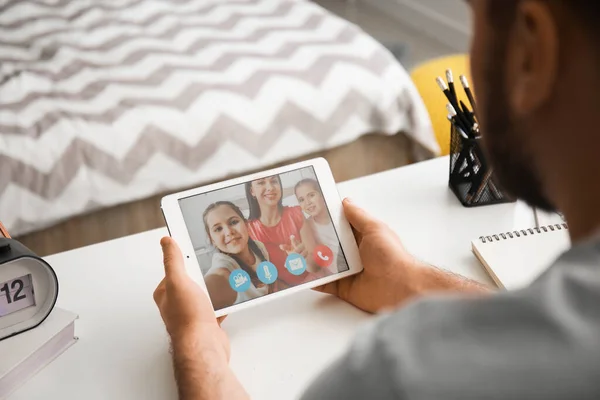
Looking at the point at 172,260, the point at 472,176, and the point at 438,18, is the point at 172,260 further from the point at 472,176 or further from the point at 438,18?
the point at 438,18

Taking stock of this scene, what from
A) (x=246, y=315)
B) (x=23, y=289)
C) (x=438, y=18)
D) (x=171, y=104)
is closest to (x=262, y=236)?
(x=246, y=315)

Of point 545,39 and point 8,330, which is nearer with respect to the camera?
point 545,39

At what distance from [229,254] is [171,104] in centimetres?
86

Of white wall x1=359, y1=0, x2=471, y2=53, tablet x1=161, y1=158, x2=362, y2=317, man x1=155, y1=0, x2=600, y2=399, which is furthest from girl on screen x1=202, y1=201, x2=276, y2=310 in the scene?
white wall x1=359, y1=0, x2=471, y2=53

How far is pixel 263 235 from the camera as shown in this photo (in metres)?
0.90

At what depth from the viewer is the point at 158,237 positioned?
1037mm

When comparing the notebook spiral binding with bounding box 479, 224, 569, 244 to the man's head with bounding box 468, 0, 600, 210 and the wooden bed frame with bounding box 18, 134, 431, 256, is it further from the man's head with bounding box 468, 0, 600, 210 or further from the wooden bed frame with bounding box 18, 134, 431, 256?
the wooden bed frame with bounding box 18, 134, 431, 256

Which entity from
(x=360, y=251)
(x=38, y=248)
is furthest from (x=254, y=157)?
(x=360, y=251)

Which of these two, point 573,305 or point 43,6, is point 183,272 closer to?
point 573,305

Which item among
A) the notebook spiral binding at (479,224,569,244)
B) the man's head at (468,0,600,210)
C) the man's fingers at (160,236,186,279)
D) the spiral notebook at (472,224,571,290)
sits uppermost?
the man's head at (468,0,600,210)

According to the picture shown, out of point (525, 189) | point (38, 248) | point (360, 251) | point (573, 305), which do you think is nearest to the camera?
point (573, 305)

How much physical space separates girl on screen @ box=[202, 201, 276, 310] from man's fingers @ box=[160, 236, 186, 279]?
1.5 inches

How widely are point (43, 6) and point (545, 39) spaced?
82.2 inches

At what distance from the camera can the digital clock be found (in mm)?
820
